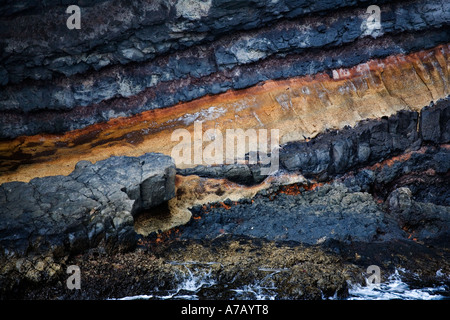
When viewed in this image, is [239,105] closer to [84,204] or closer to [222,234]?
[222,234]

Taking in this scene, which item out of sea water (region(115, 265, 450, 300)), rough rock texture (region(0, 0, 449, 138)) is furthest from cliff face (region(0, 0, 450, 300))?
sea water (region(115, 265, 450, 300))

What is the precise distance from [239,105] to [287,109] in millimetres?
962

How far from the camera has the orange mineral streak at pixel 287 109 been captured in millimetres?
8977

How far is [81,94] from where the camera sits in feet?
31.1

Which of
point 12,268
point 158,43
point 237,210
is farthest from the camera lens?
point 158,43

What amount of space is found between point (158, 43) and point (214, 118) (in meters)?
1.86

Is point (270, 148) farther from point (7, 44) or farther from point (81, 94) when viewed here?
point (7, 44)

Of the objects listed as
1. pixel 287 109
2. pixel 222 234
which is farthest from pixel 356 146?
pixel 222 234

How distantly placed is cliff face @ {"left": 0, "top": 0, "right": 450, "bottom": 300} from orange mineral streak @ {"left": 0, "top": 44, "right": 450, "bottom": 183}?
27 mm

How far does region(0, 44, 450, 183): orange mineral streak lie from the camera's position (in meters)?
8.98

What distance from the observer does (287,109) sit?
9273 mm

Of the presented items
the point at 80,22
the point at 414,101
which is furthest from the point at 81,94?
the point at 414,101

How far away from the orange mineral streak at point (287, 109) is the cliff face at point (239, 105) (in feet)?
0.09

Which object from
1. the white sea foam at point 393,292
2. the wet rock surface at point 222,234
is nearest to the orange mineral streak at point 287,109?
the wet rock surface at point 222,234
